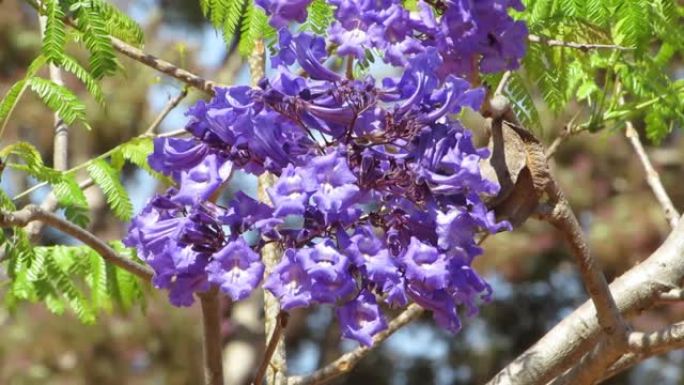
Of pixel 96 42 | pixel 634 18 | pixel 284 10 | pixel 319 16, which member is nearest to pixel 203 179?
pixel 284 10

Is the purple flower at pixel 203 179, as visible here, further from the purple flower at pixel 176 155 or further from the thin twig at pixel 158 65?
the thin twig at pixel 158 65

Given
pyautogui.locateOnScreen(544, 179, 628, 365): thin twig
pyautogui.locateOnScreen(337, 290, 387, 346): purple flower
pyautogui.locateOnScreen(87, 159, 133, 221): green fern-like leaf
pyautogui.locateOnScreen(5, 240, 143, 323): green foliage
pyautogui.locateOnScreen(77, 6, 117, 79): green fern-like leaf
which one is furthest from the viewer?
pyautogui.locateOnScreen(5, 240, 143, 323): green foliage

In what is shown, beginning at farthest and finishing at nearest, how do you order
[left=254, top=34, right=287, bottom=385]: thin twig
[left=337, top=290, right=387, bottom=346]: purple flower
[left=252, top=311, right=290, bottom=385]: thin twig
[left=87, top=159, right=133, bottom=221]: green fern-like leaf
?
[left=87, top=159, right=133, bottom=221]: green fern-like leaf, [left=254, top=34, right=287, bottom=385]: thin twig, [left=252, top=311, right=290, bottom=385]: thin twig, [left=337, top=290, right=387, bottom=346]: purple flower

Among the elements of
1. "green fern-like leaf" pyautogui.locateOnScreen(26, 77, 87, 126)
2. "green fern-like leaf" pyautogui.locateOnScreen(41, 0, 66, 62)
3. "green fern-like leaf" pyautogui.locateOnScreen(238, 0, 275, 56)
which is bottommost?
"green fern-like leaf" pyautogui.locateOnScreen(26, 77, 87, 126)

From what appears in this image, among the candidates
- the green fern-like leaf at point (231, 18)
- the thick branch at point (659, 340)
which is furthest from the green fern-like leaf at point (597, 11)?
the green fern-like leaf at point (231, 18)

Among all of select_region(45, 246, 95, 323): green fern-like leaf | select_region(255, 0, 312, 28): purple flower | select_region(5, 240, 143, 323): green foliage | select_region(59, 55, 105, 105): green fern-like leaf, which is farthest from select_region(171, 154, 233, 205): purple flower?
select_region(45, 246, 95, 323): green fern-like leaf

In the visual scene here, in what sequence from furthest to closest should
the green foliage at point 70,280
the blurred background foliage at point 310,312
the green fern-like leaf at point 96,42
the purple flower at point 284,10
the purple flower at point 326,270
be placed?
1. the blurred background foliage at point 310,312
2. the green foliage at point 70,280
3. the green fern-like leaf at point 96,42
4. the purple flower at point 284,10
5. the purple flower at point 326,270

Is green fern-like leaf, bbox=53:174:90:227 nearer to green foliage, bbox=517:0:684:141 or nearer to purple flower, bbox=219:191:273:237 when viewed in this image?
green foliage, bbox=517:0:684:141

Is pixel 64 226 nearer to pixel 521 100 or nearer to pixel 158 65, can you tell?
pixel 158 65
